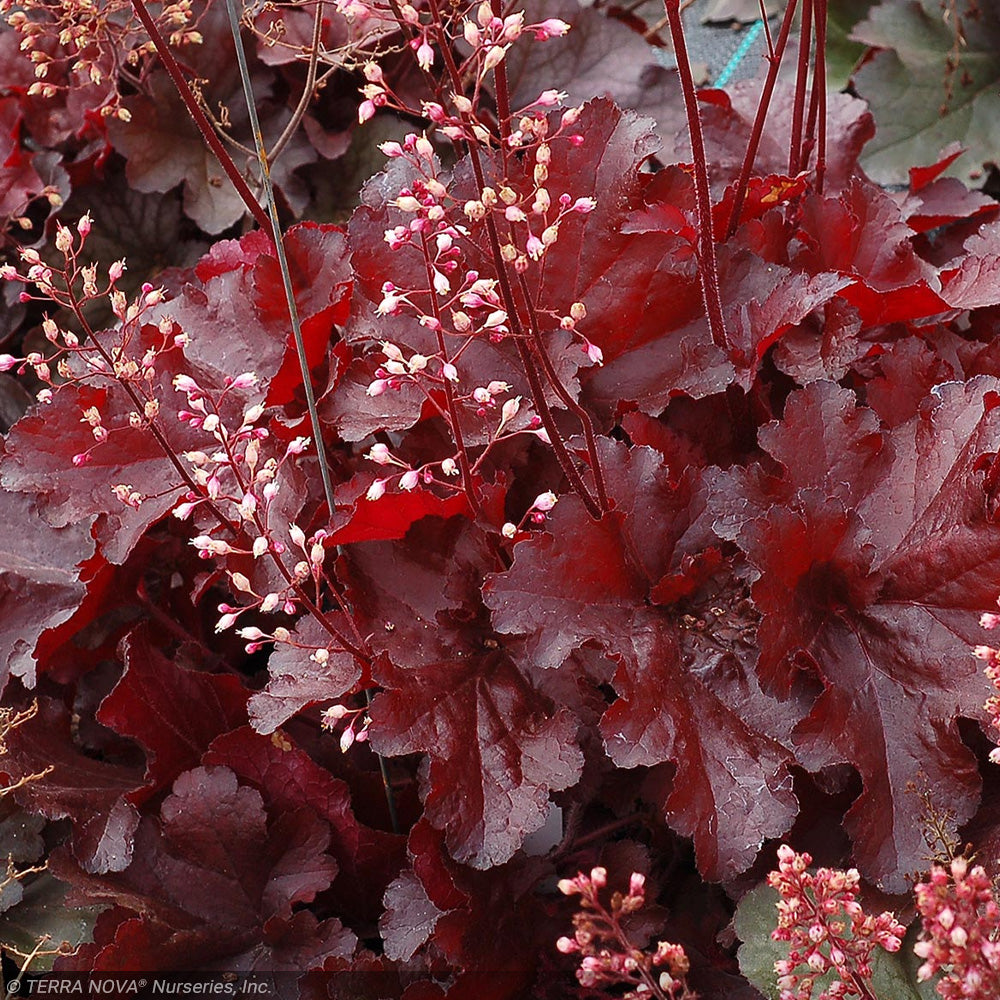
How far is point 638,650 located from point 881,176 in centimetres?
124

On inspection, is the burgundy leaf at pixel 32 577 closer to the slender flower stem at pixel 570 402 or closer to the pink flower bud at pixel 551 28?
the slender flower stem at pixel 570 402

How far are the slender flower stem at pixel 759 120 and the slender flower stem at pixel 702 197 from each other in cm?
6

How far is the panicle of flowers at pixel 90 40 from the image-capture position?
1.20 meters

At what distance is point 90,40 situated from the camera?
4.59ft

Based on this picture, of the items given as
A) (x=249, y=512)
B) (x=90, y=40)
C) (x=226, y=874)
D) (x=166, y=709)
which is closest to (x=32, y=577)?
(x=166, y=709)

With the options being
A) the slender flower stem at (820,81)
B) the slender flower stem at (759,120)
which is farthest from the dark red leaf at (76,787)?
the slender flower stem at (820,81)

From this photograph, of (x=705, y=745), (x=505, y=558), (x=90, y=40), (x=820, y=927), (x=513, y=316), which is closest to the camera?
(x=820, y=927)

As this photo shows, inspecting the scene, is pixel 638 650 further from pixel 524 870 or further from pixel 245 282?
pixel 245 282

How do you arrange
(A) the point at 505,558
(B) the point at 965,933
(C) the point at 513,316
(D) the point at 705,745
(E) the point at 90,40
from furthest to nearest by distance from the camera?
(E) the point at 90,40 < (A) the point at 505,558 < (D) the point at 705,745 < (C) the point at 513,316 < (B) the point at 965,933

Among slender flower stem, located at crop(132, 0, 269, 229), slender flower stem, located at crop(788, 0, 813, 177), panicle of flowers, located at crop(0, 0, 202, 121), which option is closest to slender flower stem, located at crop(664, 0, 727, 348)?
slender flower stem, located at crop(788, 0, 813, 177)

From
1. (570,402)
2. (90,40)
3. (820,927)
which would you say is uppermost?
(90,40)

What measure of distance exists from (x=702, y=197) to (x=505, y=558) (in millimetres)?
368

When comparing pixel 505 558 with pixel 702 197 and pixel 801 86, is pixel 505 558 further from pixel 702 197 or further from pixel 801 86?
pixel 801 86

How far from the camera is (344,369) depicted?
45.8 inches
